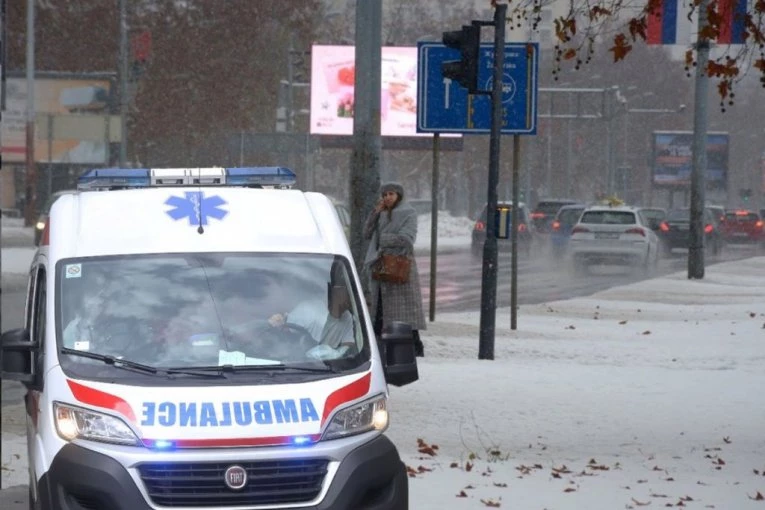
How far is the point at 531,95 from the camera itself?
726 inches

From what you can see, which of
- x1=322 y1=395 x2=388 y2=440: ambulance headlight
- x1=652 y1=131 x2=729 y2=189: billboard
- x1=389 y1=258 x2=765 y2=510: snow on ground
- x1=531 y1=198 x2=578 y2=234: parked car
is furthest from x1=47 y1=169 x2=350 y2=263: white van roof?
x1=652 y1=131 x2=729 y2=189: billboard

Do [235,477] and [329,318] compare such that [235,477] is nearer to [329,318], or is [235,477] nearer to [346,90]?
[329,318]

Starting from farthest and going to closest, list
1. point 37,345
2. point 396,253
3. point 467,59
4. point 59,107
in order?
point 59,107 < point 467,59 < point 396,253 < point 37,345

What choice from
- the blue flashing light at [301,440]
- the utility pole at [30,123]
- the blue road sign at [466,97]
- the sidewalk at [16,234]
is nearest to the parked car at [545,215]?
the utility pole at [30,123]

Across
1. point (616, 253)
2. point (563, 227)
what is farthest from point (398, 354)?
point (563, 227)

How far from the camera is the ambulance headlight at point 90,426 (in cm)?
670

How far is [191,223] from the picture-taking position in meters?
7.79

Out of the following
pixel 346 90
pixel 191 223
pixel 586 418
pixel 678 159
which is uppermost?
pixel 346 90

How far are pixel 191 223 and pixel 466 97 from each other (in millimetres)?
10836

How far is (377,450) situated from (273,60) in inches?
2219

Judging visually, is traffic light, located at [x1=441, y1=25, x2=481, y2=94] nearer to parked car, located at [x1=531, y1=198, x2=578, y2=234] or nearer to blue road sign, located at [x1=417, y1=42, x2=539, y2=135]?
blue road sign, located at [x1=417, y1=42, x2=539, y2=135]

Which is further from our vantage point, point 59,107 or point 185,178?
point 59,107

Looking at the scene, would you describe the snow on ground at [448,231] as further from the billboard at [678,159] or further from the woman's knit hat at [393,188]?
the woman's knit hat at [393,188]

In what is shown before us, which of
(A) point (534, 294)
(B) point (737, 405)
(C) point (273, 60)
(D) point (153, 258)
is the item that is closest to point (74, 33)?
(C) point (273, 60)
